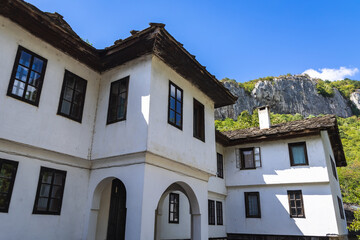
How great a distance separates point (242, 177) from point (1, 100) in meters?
12.0

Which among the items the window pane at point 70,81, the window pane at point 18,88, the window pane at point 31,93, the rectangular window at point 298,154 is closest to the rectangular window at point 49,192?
the window pane at point 31,93

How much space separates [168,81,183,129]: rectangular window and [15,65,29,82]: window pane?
3.58 metres

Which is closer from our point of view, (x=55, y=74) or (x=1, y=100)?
(x=1, y=100)

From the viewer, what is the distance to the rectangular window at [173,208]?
11.6m

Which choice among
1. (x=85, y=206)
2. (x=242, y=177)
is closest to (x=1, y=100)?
(x=85, y=206)

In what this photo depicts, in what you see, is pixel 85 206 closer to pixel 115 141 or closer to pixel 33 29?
pixel 115 141

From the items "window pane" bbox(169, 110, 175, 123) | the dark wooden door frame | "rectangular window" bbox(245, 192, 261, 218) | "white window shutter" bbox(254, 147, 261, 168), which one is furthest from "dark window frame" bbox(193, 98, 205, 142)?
"rectangular window" bbox(245, 192, 261, 218)

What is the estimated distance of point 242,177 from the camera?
14.6 m

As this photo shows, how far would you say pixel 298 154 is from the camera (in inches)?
531

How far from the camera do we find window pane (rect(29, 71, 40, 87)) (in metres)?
6.28

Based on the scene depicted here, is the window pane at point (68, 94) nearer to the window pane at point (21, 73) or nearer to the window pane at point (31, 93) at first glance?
the window pane at point (31, 93)

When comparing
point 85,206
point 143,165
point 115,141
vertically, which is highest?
point 115,141

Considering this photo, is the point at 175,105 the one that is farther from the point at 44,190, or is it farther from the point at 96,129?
the point at 44,190

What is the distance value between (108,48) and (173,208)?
24.6 ft
